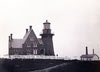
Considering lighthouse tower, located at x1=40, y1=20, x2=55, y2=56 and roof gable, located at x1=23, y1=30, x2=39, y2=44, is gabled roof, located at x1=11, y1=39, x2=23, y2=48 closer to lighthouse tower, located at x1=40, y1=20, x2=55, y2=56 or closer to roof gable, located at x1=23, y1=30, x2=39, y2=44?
roof gable, located at x1=23, y1=30, x2=39, y2=44

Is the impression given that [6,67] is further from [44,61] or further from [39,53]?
[39,53]

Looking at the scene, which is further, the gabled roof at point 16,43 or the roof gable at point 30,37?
the roof gable at point 30,37

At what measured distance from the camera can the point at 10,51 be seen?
30.6 meters

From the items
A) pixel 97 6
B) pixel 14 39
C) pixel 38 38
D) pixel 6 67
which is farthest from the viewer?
pixel 38 38

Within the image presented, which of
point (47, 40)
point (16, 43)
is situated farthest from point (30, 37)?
point (47, 40)

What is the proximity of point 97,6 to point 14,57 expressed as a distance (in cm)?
1122

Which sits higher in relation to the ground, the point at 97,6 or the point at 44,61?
the point at 97,6

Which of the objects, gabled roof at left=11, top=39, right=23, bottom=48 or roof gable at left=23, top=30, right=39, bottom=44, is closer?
gabled roof at left=11, top=39, right=23, bottom=48

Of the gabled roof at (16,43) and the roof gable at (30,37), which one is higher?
the roof gable at (30,37)

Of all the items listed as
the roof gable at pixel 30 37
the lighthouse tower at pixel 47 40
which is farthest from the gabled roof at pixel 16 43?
the lighthouse tower at pixel 47 40

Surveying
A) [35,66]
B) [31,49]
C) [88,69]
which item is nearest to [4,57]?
[35,66]

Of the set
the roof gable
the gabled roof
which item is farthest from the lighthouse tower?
the gabled roof

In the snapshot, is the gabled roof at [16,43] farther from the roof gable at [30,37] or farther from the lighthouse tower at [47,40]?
the lighthouse tower at [47,40]

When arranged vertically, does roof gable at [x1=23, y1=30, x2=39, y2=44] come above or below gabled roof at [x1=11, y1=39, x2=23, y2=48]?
above
